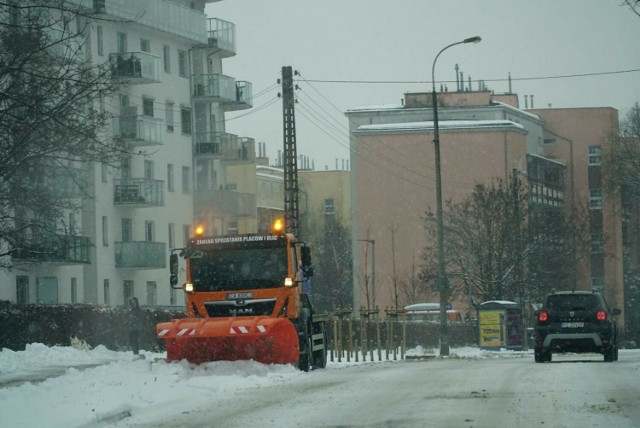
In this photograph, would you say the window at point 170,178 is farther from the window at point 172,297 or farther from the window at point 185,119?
the window at point 172,297

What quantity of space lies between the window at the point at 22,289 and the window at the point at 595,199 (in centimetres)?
6188

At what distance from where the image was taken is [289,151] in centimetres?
4622

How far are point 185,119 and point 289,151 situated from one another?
95.4 feet

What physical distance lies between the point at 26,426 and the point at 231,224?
67.8 meters

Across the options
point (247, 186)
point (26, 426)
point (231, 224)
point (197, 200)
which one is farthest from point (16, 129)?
point (247, 186)

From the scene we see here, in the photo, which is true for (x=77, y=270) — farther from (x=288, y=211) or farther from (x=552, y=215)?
(x=552, y=215)

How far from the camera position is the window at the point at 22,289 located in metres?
58.3

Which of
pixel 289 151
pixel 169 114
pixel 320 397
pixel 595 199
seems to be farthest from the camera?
pixel 595 199

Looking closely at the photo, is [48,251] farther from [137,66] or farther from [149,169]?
[149,169]

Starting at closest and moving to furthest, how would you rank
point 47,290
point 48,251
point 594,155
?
point 48,251, point 47,290, point 594,155

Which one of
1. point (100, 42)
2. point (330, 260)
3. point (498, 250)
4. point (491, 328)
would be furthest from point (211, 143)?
point (330, 260)

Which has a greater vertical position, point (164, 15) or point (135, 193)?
point (164, 15)

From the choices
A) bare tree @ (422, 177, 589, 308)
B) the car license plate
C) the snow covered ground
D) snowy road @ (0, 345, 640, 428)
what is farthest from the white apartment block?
snowy road @ (0, 345, 640, 428)

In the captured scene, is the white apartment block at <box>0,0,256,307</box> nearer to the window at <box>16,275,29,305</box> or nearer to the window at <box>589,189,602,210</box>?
the window at <box>16,275,29,305</box>
